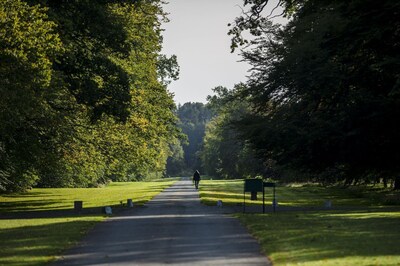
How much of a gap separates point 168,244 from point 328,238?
424cm

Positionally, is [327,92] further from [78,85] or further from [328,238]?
[328,238]

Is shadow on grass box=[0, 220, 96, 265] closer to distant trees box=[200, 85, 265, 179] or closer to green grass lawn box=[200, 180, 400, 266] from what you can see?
green grass lawn box=[200, 180, 400, 266]

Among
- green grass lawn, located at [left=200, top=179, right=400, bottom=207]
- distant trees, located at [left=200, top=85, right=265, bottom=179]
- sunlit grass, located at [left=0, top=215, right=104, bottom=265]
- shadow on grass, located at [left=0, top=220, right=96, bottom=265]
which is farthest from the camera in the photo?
distant trees, located at [left=200, top=85, right=265, bottom=179]

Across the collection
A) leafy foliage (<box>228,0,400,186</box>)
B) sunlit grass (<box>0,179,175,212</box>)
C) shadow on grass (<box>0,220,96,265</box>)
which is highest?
leafy foliage (<box>228,0,400,186</box>)

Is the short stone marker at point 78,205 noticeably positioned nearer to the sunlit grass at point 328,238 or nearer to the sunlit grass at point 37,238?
the sunlit grass at point 37,238

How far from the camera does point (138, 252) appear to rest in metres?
14.5

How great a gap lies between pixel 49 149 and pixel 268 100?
40.8 feet

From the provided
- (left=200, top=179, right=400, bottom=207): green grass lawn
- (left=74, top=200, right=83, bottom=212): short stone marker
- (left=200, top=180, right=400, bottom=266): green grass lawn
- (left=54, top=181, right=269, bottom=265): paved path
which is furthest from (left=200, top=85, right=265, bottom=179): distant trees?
(left=54, top=181, right=269, bottom=265): paved path

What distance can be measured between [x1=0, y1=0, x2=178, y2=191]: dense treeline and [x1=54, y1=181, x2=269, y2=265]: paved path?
573cm

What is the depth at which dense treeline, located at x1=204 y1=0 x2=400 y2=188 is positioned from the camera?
69.7 feet

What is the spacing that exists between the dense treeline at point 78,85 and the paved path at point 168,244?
18.8ft

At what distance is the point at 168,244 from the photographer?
15938 millimetres

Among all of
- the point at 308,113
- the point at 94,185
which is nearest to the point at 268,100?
the point at 308,113

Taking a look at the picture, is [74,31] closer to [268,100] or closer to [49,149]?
[49,149]
